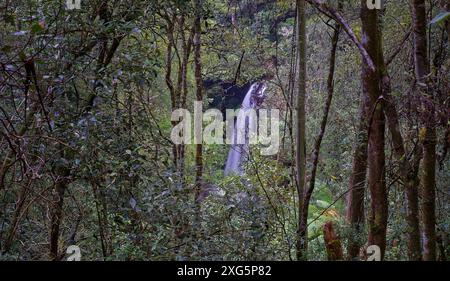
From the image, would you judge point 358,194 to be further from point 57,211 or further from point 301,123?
point 57,211

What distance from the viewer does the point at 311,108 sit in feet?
34.1

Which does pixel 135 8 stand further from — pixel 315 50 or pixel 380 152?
pixel 315 50

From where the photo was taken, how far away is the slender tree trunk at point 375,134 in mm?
3227

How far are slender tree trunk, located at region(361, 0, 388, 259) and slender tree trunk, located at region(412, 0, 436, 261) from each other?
0.35 m

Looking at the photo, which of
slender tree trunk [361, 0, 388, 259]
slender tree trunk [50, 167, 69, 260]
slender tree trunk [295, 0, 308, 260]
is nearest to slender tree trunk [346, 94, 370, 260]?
slender tree trunk [295, 0, 308, 260]

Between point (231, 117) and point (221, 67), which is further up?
point (221, 67)

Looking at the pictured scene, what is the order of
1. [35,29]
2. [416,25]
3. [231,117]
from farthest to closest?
[231,117]
[416,25]
[35,29]

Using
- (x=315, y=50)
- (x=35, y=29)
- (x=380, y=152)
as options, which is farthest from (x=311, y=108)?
(x=35, y=29)

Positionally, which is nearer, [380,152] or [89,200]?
[380,152]

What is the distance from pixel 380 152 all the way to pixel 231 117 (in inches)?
352

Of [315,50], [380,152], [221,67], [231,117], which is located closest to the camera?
[380,152]

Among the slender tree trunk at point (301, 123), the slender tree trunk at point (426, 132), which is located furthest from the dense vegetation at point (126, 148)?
the slender tree trunk at point (301, 123)

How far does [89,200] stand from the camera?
3.57 metres
